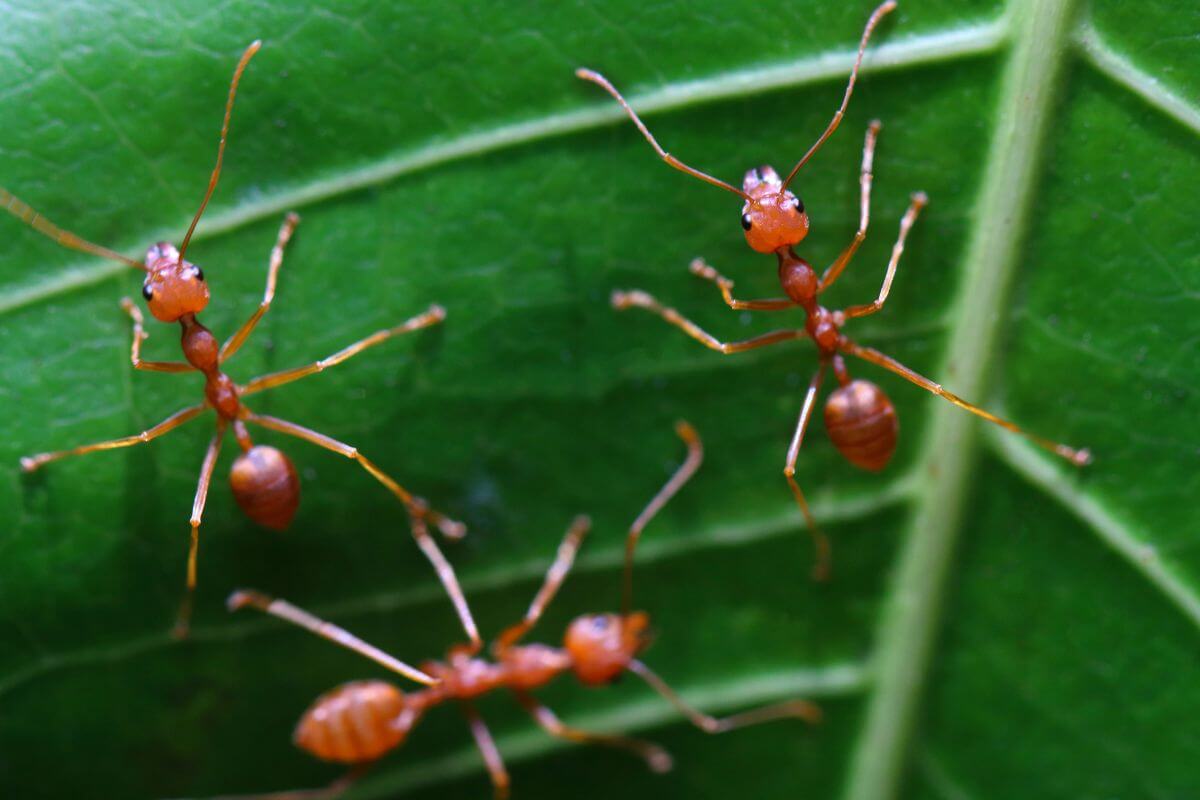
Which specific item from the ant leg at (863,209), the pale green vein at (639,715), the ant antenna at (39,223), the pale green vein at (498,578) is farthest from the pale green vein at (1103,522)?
the ant antenna at (39,223)

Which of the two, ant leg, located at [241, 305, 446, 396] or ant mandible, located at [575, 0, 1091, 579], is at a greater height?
ant leg, located at [241, 305, 446, 396]

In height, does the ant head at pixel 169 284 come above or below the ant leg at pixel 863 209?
above

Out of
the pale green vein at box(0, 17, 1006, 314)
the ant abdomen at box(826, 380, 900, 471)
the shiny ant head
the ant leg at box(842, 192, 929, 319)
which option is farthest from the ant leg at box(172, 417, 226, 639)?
the ant leg at box(842, 192, 929, 319)

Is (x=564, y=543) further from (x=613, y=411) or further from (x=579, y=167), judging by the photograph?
(x=579, y=167)

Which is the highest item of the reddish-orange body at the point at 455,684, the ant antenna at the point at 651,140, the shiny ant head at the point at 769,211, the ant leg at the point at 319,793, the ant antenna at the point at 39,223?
the ant antenna at the point at 39,223

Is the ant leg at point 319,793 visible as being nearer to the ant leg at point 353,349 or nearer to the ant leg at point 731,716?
the ant leg at point 731,716

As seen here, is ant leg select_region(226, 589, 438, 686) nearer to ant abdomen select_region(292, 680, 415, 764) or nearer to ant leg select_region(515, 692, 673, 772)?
ant abdomen select_region(292, 680, 415, 764)

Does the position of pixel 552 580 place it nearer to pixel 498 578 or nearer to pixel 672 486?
pixel 498 578
